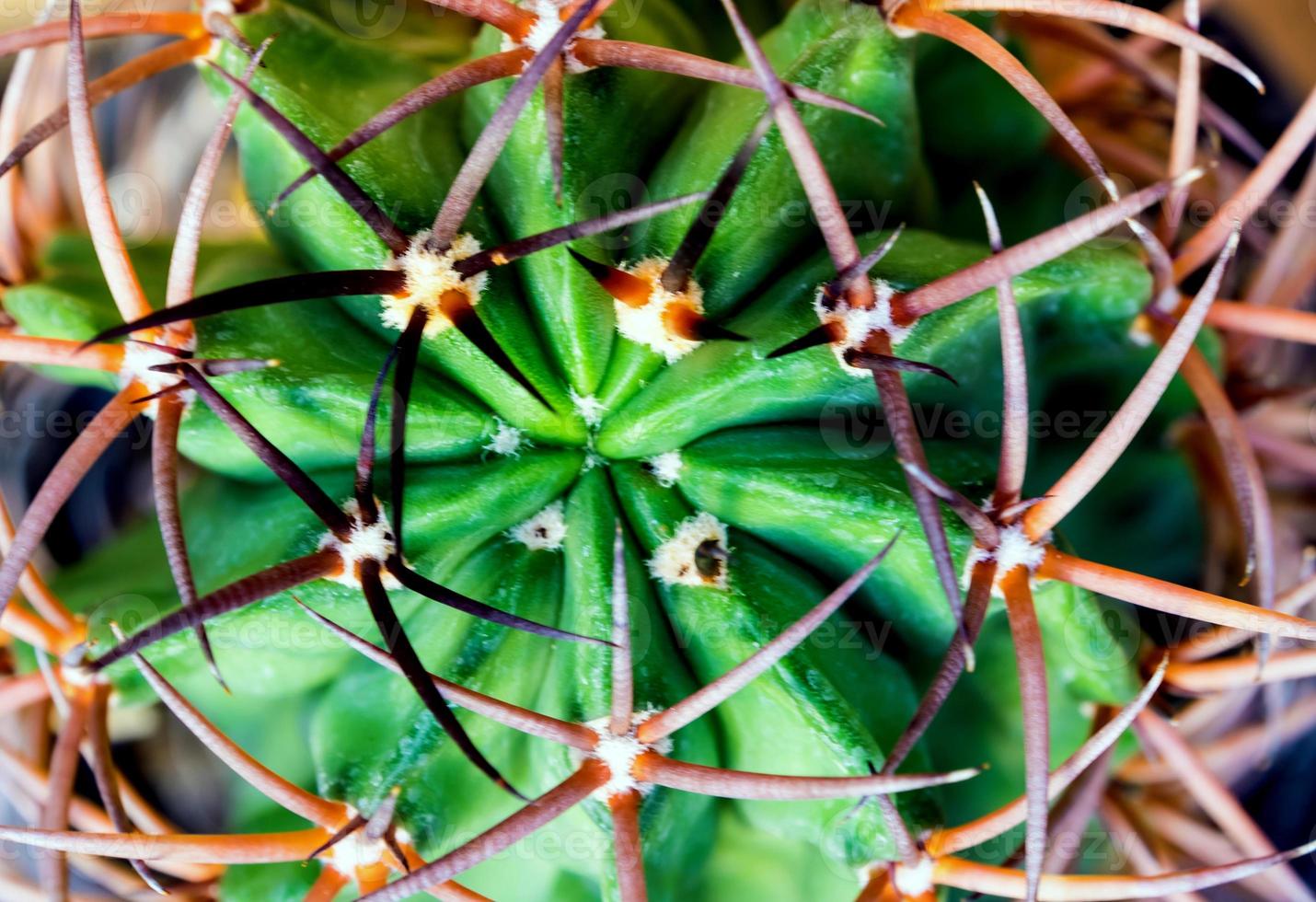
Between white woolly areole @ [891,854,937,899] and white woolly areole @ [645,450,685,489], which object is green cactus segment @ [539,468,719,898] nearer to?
white woolly areole @ [645,450,685,489]

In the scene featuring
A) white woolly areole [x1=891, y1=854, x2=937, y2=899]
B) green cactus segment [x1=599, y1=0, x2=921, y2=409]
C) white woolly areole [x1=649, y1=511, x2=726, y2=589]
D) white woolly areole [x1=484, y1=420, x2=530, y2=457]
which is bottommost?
white woolly areole [x1=891, y1=854, x2=937, y2=899]

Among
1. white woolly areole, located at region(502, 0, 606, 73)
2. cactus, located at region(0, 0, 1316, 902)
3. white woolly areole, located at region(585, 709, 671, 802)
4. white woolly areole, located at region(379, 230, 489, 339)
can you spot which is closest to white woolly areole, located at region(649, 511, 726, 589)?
cactus, located at region(0, 0, 1316, 902)

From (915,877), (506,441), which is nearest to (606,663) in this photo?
(506,441)

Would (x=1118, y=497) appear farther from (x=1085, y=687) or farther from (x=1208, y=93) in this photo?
(x=1208, y=93)

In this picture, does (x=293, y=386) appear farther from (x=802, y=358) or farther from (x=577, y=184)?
(x=802, y=358)

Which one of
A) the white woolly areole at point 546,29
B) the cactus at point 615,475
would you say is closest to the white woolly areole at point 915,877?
the cactus at point 615,475

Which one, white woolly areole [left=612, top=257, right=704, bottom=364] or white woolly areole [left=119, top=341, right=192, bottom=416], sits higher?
white woolly areole [left=119, top=341, right=192, bottom=416]

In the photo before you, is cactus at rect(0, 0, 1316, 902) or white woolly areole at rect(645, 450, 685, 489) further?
white woolly areole at rect(645, 450, 685, 489)
